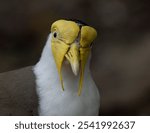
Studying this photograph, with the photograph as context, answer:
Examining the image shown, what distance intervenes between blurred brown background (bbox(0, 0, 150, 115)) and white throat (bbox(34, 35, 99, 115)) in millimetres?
2057

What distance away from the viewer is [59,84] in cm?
422

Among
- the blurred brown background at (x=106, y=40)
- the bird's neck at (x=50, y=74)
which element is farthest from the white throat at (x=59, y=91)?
→ the blurred brown background at (x=106, y=40)

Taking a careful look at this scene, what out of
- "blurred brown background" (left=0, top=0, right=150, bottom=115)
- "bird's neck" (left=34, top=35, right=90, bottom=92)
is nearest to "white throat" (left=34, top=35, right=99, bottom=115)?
"bird's neck" (left=34, top=35, right=90, bottom=92)

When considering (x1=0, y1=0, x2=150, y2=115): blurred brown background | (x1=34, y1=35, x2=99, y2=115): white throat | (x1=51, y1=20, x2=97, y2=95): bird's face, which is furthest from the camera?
(x1=0, y1=0, x2=150, y2=115): blurred brown background

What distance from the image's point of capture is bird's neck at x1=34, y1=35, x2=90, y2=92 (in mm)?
4191

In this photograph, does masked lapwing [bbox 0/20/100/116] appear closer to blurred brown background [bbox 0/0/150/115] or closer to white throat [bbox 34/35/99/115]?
white throat [bbox 34/35/99/115]

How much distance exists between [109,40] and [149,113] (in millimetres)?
1022

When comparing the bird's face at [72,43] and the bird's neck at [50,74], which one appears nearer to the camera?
the bird's face at [72,43]

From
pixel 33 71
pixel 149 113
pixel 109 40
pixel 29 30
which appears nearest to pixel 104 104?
pixel 149 113

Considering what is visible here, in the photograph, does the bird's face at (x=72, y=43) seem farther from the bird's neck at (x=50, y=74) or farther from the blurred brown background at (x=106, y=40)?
the blurred brown background at (x=106, y=40)

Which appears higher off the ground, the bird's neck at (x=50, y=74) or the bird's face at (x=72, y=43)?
the bird's face at (x=72, y=43)

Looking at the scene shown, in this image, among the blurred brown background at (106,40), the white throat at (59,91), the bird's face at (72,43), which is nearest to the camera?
the bird's face at (72,43)

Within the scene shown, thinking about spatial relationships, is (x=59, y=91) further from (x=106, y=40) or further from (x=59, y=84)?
(x=106, y=40)

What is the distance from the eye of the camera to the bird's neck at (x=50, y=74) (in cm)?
419
